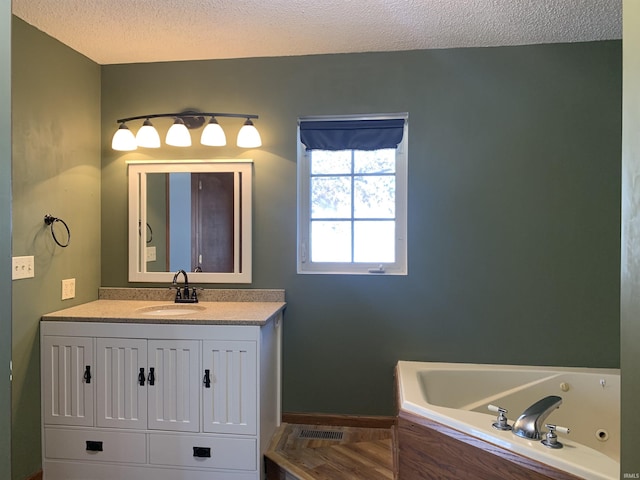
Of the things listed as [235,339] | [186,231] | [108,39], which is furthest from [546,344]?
[108,39]

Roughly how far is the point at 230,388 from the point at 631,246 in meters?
1.81

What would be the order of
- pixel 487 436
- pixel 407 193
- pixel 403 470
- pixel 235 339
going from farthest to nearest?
pixel 407 193 < pixel 235 339 < pixel 403 470 < pixel 487 436

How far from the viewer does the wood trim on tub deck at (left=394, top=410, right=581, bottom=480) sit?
146 cm

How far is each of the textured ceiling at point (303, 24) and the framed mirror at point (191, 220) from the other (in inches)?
27.7

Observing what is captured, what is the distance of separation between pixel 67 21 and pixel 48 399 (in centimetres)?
200

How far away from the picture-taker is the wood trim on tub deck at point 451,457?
1.46 metres

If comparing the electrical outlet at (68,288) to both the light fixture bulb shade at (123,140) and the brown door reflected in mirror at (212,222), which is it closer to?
the brown door reflected in mirror at (212,222)

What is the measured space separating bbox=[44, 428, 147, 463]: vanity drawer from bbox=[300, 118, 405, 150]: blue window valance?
1.92 metres

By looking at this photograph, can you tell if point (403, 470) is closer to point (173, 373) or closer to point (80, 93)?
point (173, 373)

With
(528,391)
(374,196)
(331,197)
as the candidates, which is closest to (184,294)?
(331,197)

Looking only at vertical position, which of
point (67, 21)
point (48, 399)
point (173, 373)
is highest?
point (67, 21)

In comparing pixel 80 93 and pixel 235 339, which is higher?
pixel 80 93

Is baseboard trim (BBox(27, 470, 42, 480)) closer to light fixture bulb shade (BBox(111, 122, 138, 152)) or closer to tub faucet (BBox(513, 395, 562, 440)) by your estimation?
light fixture bulb shade (BBox(111, 122, 138, 152))

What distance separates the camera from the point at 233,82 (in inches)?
103
